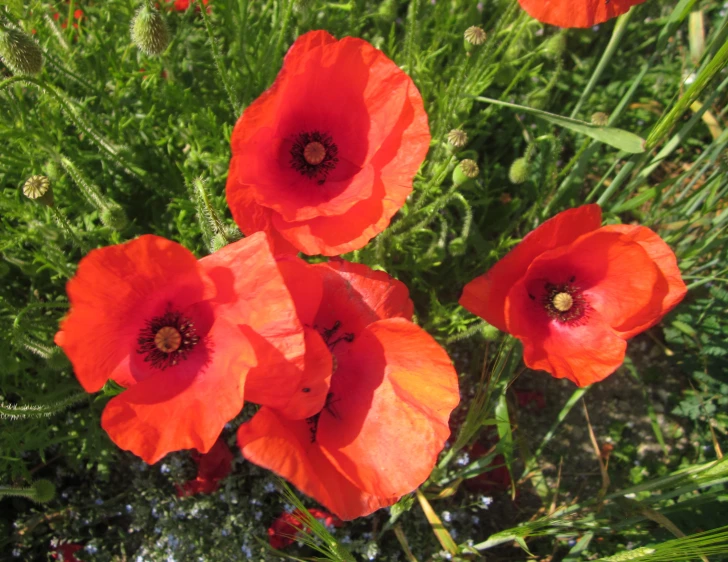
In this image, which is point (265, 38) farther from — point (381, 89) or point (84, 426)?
point (84, 426)

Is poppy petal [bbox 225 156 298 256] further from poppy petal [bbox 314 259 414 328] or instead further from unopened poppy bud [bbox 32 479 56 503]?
unopened poppy bud [bbox 32 479 56 503]

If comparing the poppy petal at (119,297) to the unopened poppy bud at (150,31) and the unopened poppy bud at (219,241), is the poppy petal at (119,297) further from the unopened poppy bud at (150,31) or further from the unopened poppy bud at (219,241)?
the unopened poppy bud at (150,31)

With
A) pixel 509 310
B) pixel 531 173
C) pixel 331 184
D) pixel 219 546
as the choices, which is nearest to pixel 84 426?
pixel 219 546

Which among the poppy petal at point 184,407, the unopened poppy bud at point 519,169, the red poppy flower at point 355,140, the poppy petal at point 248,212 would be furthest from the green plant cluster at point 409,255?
the poppy petal at point 184,407

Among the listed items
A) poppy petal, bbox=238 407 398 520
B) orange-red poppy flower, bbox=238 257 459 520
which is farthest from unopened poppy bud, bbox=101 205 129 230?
poppy petal, bbox=238 407 398 520

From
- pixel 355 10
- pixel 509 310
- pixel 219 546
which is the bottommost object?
pixel 219 546
